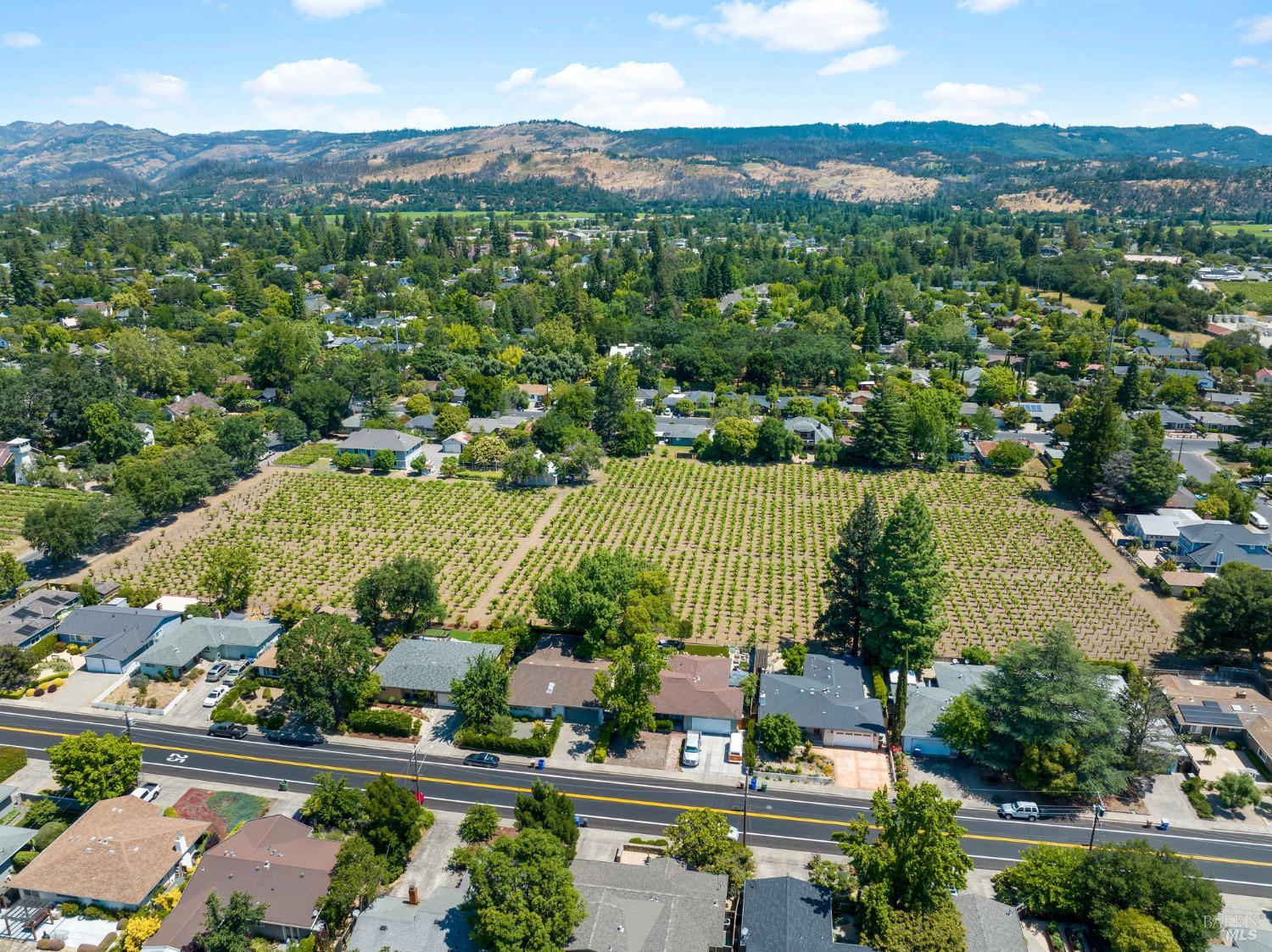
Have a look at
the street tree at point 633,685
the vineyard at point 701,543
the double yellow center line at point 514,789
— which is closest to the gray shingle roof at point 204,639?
the vineyard at point 701,543

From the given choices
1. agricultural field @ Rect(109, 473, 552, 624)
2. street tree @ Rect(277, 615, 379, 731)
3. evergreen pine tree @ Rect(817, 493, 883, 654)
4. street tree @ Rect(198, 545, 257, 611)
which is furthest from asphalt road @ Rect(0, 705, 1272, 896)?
agricultural field @ Rect(109, 473, 552, 624)

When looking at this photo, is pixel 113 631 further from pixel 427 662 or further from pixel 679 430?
pixel 679 430

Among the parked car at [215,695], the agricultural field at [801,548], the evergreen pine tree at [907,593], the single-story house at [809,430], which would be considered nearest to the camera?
the evergreen pine tree at [907,593]

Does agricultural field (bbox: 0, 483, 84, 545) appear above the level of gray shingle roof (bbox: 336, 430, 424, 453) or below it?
below

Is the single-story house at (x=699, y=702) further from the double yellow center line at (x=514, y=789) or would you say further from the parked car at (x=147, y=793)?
the parked car at (x=147, y=793)

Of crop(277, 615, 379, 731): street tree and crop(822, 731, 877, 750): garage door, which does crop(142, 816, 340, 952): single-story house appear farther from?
crop(822, 731, 877, 750): garage door

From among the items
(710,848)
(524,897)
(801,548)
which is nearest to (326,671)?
(524,897)
